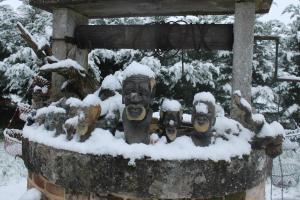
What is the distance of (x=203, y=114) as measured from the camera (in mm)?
1815

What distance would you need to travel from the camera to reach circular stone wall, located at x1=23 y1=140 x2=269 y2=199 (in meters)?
1.79

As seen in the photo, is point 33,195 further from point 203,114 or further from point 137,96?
point 203,114

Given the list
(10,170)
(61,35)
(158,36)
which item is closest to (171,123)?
(158,36)

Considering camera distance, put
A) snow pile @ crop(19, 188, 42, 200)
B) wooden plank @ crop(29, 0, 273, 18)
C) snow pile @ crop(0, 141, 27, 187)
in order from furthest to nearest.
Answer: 1. snow pile @ crop(0, 141, 27, 187)
2. wooden plank @ crop(29, 0, 273, 18)
3. snow pile @ crop(19, 188, 42, 200)

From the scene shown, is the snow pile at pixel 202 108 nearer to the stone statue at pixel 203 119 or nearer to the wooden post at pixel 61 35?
the stone statue at pixel 203 119

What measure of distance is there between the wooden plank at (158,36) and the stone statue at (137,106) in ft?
3.64

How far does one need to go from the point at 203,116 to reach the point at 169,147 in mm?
226

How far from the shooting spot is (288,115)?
775cm

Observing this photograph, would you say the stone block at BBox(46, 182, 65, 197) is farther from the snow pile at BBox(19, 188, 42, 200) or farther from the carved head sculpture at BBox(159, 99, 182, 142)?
the carved head sculpture at BBox(159, 99, 182, 142)

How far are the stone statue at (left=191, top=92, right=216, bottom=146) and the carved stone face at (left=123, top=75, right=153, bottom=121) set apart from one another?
248 mm

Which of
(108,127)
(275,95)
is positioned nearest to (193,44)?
(108,127)

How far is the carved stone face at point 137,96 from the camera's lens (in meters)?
1.80

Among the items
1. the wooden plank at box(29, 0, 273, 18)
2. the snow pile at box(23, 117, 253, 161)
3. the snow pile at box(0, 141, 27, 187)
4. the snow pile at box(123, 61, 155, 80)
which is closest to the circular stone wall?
the snow pile at box(23, 117, 253, 161)

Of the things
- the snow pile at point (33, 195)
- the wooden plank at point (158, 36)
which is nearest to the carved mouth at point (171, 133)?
the snow pile at point (33, 195)
